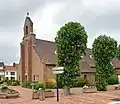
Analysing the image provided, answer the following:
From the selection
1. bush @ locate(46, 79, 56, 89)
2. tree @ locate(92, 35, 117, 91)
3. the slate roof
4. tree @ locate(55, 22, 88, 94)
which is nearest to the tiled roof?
the slate roof

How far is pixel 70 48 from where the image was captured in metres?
27.7

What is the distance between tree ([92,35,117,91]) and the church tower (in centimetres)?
2012

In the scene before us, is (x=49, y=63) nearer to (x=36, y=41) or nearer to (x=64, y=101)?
(x=36, y=41)

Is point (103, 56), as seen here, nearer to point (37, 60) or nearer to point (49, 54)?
point (49, 54)

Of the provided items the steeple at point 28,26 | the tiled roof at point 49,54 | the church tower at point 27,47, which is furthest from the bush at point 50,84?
the steeple at point 28,26

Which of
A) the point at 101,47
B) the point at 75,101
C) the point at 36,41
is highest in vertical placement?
the point at 36,41

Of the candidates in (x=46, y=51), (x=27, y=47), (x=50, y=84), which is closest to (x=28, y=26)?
(x=27, y=47)

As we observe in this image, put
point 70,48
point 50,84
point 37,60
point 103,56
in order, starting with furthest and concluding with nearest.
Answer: point 37,60
point 50,84
point 103,56
point 70,48

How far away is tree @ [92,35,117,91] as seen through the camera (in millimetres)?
31016

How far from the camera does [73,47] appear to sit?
27.8 m

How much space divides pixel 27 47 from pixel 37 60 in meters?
4.41

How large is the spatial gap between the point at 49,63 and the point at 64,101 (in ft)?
82.6

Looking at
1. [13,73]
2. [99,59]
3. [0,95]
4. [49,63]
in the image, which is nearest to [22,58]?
[49,63]

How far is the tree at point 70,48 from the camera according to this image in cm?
2762
